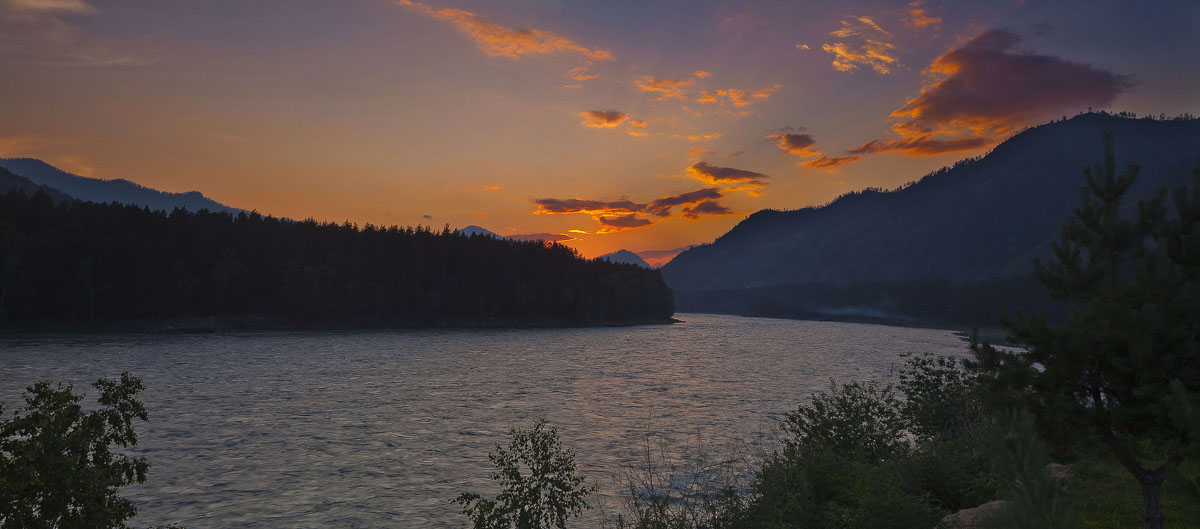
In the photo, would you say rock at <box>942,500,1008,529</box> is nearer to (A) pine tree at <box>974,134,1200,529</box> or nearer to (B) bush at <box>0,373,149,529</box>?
(A) pine tree at <box>974,134,1200,529</box>

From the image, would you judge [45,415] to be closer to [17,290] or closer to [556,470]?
[556,470]

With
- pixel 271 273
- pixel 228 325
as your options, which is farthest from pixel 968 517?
pixel 271 273

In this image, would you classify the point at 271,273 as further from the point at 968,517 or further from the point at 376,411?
the point at 968,517

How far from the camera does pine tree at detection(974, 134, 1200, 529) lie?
9719 millimetres

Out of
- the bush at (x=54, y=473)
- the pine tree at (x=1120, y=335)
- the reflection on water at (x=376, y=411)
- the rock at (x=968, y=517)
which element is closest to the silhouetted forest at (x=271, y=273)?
the reflection on water at (x=376, y=411)

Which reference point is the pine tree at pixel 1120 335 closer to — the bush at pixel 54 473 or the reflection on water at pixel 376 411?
Result: the reflection on water at pixel 376 411

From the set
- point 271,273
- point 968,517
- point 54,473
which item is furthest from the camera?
point 271,273

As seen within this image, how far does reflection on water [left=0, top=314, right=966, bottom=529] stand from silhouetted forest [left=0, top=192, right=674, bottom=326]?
22862mm

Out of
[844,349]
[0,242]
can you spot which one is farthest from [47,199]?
[844,349]

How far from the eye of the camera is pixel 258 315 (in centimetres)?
11638

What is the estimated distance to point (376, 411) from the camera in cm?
3603

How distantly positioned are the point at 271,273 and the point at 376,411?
336 ft

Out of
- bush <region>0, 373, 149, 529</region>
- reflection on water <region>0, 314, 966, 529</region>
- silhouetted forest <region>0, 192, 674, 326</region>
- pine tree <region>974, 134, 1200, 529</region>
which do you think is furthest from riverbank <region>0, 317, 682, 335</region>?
pine tree <region>974, 134, 1200, 529</region>

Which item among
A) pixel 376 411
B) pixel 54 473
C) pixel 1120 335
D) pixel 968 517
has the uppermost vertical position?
pixel 1120 335
